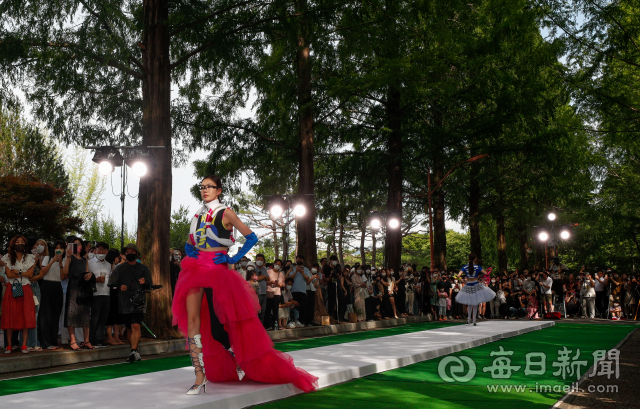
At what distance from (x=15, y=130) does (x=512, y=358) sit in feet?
152

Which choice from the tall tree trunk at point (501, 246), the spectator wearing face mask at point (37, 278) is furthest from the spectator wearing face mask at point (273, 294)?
the tall tree trunk at point (501, 246)

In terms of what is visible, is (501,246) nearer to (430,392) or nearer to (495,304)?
(495,304)

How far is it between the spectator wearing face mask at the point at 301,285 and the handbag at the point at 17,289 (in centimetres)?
853

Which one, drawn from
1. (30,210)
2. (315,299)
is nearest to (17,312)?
(315,299)

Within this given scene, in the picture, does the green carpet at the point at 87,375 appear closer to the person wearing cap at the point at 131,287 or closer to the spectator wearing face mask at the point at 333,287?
the person wearing cap at the point at 131,287

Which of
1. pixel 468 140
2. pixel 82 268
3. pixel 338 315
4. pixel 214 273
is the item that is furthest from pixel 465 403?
pixel 468 140

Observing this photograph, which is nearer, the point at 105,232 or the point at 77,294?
the point at 77,294

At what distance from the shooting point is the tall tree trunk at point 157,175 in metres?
15.0

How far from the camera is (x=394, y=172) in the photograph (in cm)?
2939

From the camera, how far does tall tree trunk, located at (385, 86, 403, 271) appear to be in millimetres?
28766

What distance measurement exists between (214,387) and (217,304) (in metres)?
0.94

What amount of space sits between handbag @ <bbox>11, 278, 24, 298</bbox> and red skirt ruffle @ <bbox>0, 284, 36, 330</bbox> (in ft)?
0.16

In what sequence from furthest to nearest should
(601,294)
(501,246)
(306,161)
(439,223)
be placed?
(501,246), (439,223), (601,294), (306,161)

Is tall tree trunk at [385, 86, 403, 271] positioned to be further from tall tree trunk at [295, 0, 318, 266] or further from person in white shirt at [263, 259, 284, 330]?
person in white shirt at [263, 259, 284, 330]
